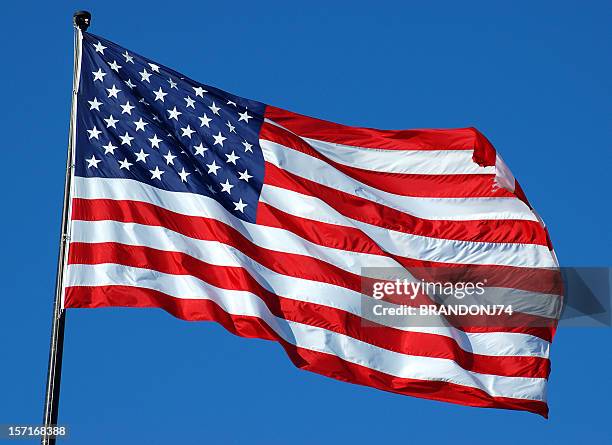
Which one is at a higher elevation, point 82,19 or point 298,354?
point 82,19

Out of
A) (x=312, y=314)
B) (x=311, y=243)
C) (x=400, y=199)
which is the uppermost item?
(x=400, y=199)

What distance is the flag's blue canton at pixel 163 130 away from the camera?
20344 mm

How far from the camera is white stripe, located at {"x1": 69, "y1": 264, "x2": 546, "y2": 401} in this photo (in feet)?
62.9

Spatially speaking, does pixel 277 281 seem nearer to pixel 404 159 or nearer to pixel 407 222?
pixel 407 222

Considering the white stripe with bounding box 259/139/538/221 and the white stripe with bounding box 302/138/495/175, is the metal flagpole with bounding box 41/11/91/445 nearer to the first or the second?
the white stripe with bounding box 259/139/538/221

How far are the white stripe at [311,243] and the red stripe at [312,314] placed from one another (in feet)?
2.74

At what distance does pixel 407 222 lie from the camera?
22031 millimetres

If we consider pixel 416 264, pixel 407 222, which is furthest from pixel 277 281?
pixel 407 222

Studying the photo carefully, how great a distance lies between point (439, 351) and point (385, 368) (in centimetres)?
89

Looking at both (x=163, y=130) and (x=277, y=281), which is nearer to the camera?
(x=277, y=281)

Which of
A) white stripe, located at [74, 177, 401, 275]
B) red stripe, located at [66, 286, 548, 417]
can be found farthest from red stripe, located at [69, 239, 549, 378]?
white stripe, located at [74, 177, 401, 275]

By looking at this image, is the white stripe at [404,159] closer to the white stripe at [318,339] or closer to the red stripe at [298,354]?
the white stripe at [318,339]

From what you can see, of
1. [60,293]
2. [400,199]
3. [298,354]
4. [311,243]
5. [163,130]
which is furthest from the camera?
[400,199]

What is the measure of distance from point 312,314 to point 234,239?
157 centimetres
